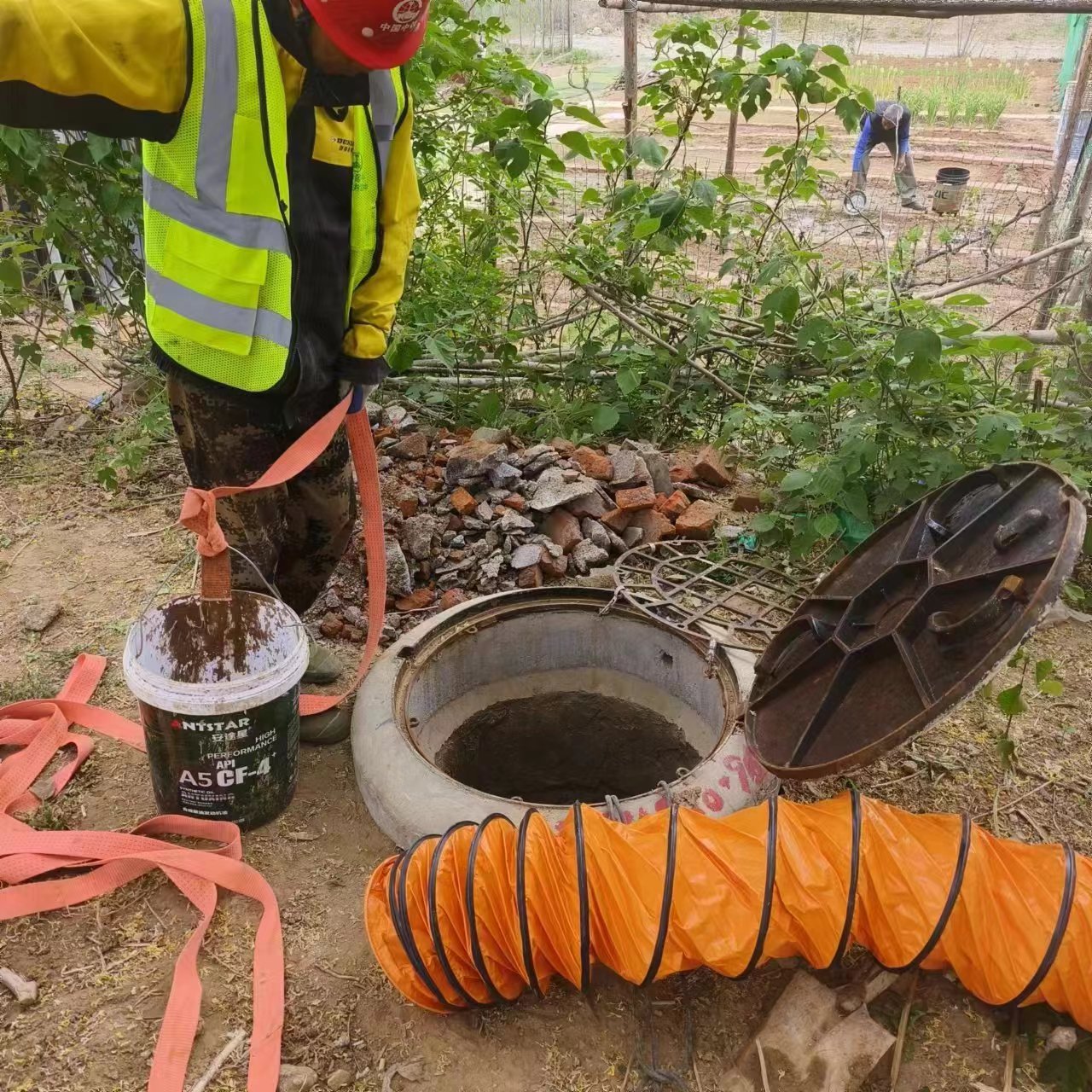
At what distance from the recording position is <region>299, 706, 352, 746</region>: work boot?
2.83 m

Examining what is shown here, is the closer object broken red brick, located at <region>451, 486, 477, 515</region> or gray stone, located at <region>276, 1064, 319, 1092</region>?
gray stone, located at <region>276, 1064, 319, 1092</region>

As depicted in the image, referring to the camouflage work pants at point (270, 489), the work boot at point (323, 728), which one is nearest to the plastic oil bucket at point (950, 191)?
the camouflage work pants at point (270, 489)

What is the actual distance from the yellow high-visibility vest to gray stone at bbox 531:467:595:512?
1574 mm

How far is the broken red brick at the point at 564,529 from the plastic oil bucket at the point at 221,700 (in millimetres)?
1409

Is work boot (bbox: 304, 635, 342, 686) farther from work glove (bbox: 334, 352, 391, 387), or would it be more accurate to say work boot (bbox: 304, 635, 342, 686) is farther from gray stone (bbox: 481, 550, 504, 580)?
work glove (bbox: 334, 352, 391, 387)

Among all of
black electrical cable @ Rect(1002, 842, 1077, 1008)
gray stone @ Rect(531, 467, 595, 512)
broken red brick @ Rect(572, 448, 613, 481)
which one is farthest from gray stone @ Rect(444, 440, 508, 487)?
black electrical cable @ Rect(1002, 842, 1077, 1008)

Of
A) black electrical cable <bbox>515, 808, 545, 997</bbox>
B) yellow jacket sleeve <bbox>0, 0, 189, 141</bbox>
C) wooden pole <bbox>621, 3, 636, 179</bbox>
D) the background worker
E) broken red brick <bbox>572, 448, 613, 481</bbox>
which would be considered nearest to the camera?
yellow jacket sleeve <bbox>0, 0, 189, 141</bbox>

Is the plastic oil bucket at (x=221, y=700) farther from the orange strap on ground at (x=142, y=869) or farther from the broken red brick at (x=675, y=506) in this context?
the broken red brick at (x=675, y=506)

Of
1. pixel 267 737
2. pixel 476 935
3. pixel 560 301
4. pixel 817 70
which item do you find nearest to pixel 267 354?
pixel 267 737

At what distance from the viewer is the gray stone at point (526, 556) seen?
11.5ft

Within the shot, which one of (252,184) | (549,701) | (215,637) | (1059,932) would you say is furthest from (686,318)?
(1059,932)

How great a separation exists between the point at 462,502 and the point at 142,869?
187 cm

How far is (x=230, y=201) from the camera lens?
2.07m

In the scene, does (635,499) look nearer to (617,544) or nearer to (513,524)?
(617,544)
